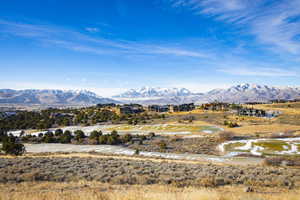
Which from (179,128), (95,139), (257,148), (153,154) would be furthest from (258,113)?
(153,154)

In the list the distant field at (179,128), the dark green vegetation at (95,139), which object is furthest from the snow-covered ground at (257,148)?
the distant field at (179,128)

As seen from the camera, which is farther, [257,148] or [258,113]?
[258,113]

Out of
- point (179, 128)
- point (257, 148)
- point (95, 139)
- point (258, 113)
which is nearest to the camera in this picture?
point (257, 148)

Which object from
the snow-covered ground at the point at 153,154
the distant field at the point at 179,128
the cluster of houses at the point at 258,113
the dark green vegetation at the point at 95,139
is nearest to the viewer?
the snow-covered ground at the point at 153,154

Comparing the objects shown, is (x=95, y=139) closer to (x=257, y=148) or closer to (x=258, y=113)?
(x=257, y=148)

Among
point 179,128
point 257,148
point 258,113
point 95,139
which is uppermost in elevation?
point 258,113

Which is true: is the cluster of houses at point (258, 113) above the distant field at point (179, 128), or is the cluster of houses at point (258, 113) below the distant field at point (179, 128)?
above

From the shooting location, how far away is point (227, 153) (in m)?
38.8

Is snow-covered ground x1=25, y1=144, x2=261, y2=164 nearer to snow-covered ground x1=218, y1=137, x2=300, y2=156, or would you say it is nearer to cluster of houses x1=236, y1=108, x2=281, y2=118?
snow-covered ground x1=218, y1=137, x2=300, y2=156

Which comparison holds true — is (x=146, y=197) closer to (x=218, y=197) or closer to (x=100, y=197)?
(x=100, y=197)

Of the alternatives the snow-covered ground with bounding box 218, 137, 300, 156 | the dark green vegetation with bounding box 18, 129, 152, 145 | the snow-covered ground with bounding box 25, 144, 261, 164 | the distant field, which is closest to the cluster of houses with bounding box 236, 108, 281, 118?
the distant field

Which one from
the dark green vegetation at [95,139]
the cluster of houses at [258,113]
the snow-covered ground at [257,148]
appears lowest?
the dark green vegetation at [95,139]

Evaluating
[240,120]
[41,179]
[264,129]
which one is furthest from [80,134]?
[240,120]

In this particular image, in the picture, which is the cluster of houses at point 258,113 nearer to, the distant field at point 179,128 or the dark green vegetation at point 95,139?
the distant field at point 179,128
